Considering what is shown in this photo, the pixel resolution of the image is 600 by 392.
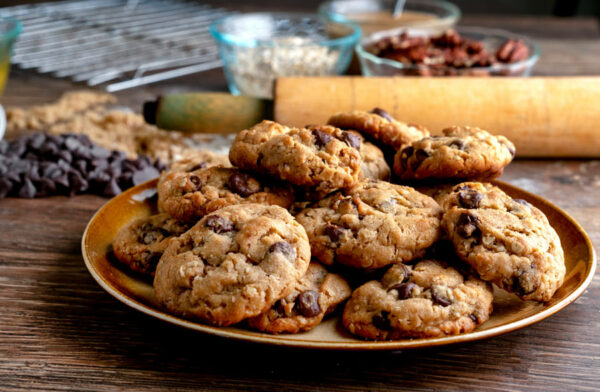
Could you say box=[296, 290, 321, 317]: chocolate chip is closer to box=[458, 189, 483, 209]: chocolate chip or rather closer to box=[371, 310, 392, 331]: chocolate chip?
box=[371, 310, 392, 331]: chocolate chip

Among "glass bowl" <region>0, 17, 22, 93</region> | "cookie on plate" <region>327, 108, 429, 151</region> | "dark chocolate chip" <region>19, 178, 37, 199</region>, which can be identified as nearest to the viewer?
"cookie on plate" <region>327, 108, 429, 151</region>

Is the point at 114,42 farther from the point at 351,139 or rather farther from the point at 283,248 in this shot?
the point at 283,248

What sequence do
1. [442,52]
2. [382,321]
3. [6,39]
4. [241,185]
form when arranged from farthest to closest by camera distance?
[442,52]
[6,39]
[241,185]
[382,321]

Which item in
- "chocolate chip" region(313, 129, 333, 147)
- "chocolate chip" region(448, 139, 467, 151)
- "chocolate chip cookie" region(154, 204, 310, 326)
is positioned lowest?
"chocolate chip cookie" region(154, 204, 310, 326)

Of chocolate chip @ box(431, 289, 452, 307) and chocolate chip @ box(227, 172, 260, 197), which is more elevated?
chocolate chip @ box(227, 172, 260, 197)

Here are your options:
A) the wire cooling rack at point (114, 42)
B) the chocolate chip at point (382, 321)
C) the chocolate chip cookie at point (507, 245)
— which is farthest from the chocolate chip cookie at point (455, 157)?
the wire cooling rack at point (114, 42)

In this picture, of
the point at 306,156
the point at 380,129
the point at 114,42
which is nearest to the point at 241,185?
the point at 306,156

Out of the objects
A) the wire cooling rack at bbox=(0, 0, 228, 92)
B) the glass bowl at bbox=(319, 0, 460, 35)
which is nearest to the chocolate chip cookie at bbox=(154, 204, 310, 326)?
the wire cooling rack at bbox=(0, 0, 228, 92)

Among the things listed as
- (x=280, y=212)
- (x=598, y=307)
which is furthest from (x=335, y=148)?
(x=598, y=307)

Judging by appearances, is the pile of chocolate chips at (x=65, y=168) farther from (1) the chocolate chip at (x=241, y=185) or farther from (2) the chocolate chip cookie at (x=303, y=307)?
(2) the chocolate chip cookie at (x=303, y=307)
